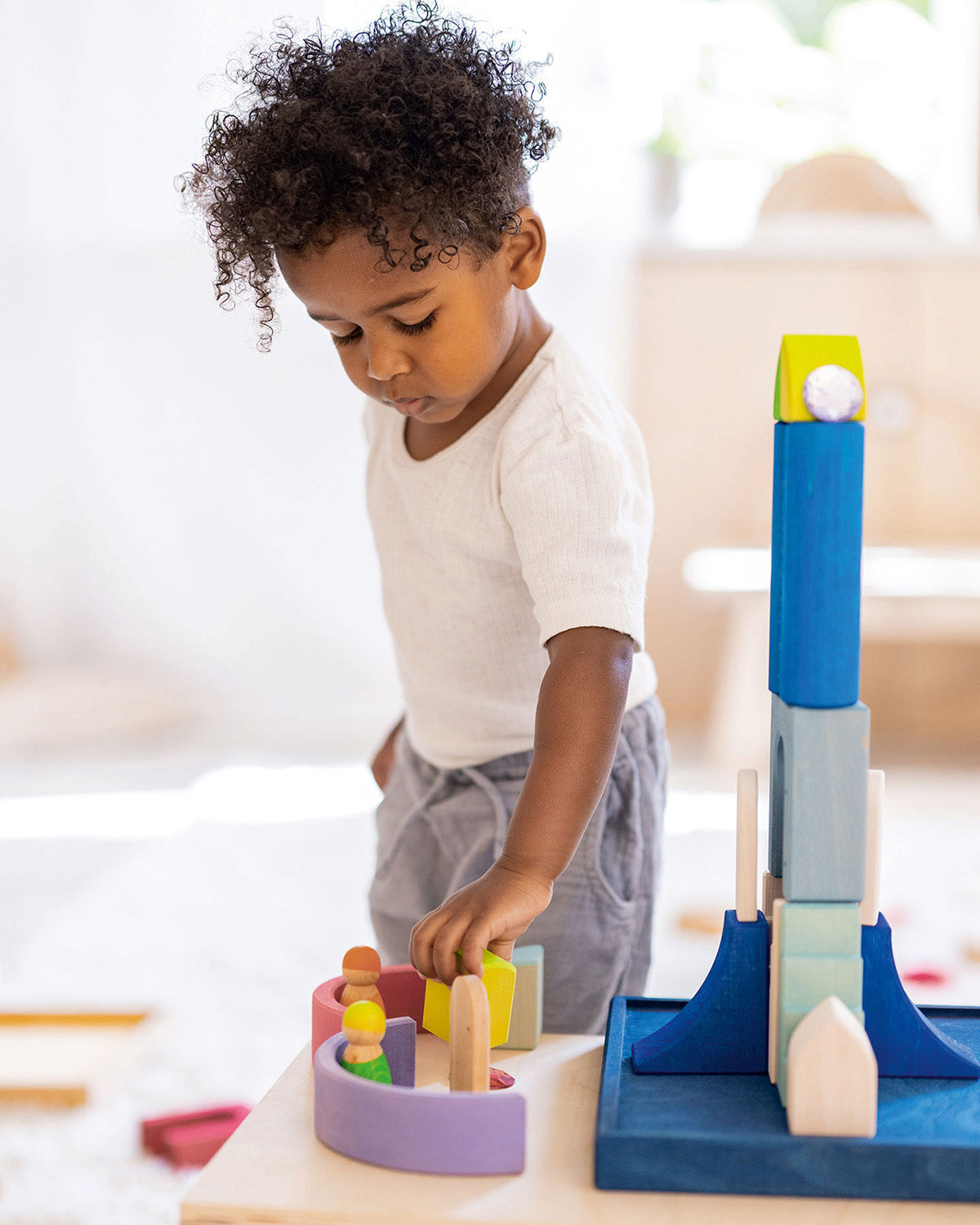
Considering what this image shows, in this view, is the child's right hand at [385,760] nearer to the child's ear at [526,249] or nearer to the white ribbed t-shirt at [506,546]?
the white ribbed t-shirt at [506,546]

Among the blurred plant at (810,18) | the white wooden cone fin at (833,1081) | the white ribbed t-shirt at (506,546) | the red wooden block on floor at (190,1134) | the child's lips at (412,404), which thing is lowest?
the red wooden block on floor at (190,1134)

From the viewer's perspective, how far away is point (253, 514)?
2.09 metres

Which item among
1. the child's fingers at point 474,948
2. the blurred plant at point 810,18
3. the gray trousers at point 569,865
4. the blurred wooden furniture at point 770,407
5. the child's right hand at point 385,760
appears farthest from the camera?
the blurred plant at point 810,18

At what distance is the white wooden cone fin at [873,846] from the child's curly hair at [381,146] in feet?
1.06

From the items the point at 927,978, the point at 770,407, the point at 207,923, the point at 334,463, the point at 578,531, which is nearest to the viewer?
the point at 578,531

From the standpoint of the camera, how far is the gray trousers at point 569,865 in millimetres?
779

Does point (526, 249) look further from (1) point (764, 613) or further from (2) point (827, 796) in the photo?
(1) point (764, 613)

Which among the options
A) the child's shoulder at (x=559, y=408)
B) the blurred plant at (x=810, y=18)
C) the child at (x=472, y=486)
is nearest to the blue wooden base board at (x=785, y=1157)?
the child at (x=472, y=486)

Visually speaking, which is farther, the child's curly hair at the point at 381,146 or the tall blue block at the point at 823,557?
the child's curly hair at the point at 381,146

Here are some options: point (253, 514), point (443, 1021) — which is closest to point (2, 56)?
point (253, 514)

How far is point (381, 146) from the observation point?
631 millimetres

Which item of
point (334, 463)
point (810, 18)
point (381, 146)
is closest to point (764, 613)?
point (334, 463)

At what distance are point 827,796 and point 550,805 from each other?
14cm

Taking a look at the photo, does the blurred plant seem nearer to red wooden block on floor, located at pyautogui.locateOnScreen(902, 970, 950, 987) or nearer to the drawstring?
red wooden block on floor, located at pyautogui.locateOnScreen(902, 970, 950, 987)
